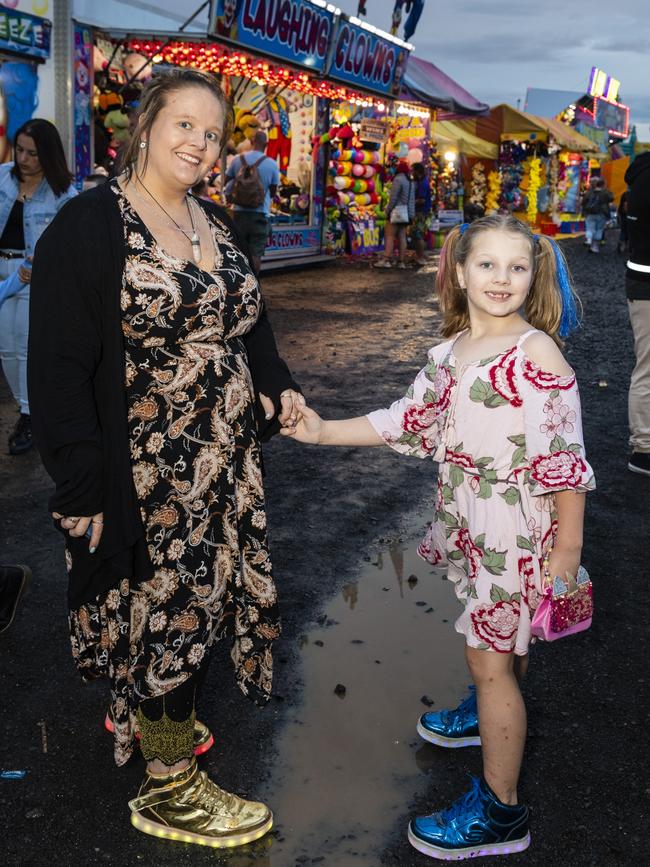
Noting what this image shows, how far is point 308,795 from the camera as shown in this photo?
8.88ft

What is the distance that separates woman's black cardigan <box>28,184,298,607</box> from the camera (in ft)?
7.11

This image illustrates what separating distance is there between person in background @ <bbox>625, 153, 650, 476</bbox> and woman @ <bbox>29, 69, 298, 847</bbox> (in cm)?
366

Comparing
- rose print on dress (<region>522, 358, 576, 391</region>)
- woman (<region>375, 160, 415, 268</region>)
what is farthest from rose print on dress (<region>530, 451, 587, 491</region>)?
woman (<region>375, 160, 415, 268</region>)

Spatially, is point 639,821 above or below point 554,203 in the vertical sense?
below

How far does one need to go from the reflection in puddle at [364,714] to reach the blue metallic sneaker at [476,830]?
5.9 inches

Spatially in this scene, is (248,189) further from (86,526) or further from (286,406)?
(86,526)

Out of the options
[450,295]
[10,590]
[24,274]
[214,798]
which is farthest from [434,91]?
[214,798]

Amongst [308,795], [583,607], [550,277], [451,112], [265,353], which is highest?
[451,112]

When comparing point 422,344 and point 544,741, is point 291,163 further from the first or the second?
point 544,741

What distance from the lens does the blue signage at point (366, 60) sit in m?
15.7

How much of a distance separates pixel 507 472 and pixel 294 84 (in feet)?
48.8

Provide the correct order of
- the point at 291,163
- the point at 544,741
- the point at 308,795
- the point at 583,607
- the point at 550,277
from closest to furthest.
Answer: the point at 583,607
the point at 550,277
the point at 308,795
the point at 544,741
the point at 291,163

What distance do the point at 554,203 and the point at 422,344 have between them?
24080mm

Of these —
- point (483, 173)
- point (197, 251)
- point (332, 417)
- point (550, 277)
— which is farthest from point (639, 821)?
point (483, 173)
